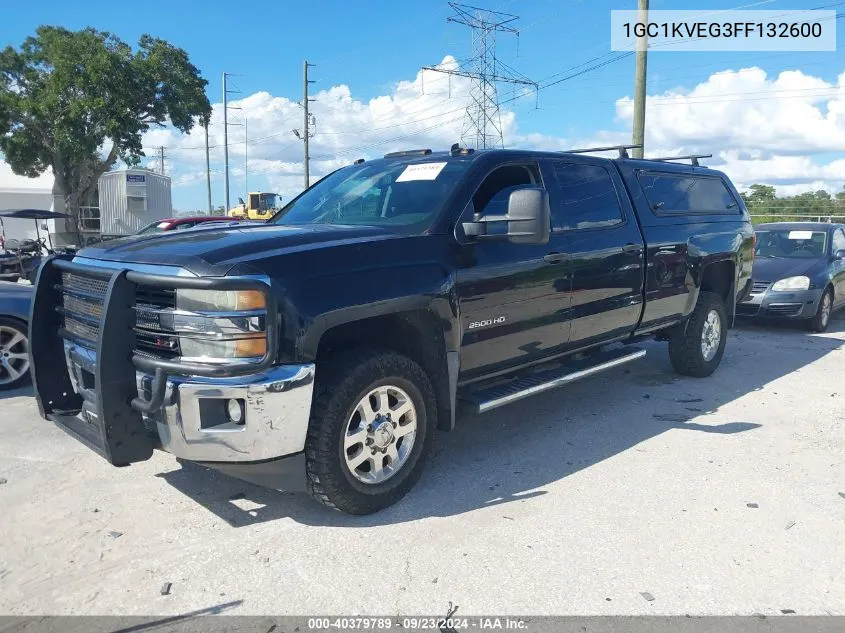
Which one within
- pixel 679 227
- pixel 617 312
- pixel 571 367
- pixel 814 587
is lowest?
pixel 814 587

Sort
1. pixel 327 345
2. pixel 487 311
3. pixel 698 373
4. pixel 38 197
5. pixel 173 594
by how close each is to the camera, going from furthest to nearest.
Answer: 1. pixel 38 197
2. pixel 698 373
3. pixel 487 311
4. pixel 327 345
5. pixel 173 594

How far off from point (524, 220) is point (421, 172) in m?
1.02

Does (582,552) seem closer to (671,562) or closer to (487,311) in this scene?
(671,562)

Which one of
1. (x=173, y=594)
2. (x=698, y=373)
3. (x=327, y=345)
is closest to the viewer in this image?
(x=173, y=594)

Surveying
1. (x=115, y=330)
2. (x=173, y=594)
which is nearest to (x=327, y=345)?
(x=115, y=330)

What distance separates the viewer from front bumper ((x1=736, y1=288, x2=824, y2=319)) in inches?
356

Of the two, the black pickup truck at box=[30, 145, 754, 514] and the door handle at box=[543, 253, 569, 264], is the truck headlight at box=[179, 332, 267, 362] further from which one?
the door handle at box=[543, 253, 569, 264]

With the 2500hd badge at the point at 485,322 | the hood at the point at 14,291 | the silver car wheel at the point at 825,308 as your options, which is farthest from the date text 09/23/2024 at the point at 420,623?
the silver car wheel at the point at 825,308

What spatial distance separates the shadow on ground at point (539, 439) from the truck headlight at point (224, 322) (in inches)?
42.2

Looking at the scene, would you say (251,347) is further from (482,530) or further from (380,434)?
(482,530)

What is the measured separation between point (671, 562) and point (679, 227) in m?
3.66

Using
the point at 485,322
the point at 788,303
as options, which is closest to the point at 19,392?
the point at 485,322

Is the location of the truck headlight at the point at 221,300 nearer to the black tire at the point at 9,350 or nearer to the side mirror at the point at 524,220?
the side mirror at the point at 524,220

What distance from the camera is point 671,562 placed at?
314cm
